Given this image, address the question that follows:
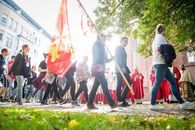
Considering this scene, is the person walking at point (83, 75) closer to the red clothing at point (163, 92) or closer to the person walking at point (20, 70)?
the person walking at point (20, 70)

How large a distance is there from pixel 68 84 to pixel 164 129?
722cm

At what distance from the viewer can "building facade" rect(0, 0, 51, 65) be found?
1823 inches

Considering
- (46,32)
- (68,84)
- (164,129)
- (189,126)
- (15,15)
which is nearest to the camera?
(164,129)

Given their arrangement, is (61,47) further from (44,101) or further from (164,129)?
(164,129)

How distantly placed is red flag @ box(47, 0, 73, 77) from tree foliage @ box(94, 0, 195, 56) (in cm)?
259

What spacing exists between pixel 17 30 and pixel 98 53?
1778 inches

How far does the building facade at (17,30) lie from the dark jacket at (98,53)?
38.9 metres

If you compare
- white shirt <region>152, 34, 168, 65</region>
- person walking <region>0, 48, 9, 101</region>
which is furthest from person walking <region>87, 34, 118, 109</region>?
person walking <region>0, 48, 9, 101</region>

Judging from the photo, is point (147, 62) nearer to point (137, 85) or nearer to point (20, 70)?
point (137, 85)

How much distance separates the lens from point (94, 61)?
26.3 feet

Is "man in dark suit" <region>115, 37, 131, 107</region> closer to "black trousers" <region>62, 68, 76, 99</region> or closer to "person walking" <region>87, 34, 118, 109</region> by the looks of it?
"person walking" <region>87, 34, 118, 109</region>

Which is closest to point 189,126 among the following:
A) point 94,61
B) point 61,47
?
point 94,61

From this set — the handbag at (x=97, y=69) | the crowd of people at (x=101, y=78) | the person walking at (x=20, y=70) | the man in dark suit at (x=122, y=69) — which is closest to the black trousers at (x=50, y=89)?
the crowd of people at (x=101, y=78)

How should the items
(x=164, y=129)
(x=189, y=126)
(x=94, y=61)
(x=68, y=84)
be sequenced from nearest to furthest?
(x=164, y=129) → (x=189, y=126) → (x=94, y=61) → (x=68, y=84)
